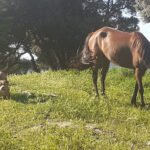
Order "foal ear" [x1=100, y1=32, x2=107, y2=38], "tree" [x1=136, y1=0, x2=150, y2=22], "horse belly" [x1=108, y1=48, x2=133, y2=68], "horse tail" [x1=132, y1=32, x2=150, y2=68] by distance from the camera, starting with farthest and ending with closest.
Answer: "tree" [x1=136, y1=0, x2=150, y2=22] < "foal ear" [x1=100, y1=32, x2=107, y2=38] < "horse belly" [x1=108, y1=48, x2=133, y2=68] < "horse tail" [x1=132, y1=32, x2=150, y2=68]

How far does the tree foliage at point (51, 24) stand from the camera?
3884cm

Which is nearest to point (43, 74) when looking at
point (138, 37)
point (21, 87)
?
point (21, 87)

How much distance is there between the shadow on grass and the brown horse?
1.98 metres

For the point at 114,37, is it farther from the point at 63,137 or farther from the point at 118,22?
the point at 118,22

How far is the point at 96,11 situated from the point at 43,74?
2511cm

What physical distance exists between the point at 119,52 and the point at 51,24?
26.6 metres

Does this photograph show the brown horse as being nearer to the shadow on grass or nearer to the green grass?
the green grass

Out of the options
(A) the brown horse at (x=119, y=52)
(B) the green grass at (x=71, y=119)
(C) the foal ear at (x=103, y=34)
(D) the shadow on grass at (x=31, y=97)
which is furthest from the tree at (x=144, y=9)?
(D) the shadow on grass at (x=31, y=97)

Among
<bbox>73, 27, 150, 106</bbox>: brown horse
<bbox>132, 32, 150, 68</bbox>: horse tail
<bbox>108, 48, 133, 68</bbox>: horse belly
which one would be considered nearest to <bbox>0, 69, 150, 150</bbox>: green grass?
<bbox>73, 27, 150, 106</bbox>: brown horse

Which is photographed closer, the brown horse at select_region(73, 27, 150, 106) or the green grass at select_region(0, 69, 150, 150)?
the green grass at select_region(0, 69, 150, 150)

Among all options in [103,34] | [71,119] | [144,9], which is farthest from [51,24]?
[71,119]

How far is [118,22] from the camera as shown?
45812mm

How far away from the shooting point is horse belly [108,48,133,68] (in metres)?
13.2

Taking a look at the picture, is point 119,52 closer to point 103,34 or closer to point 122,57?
point 122,57
